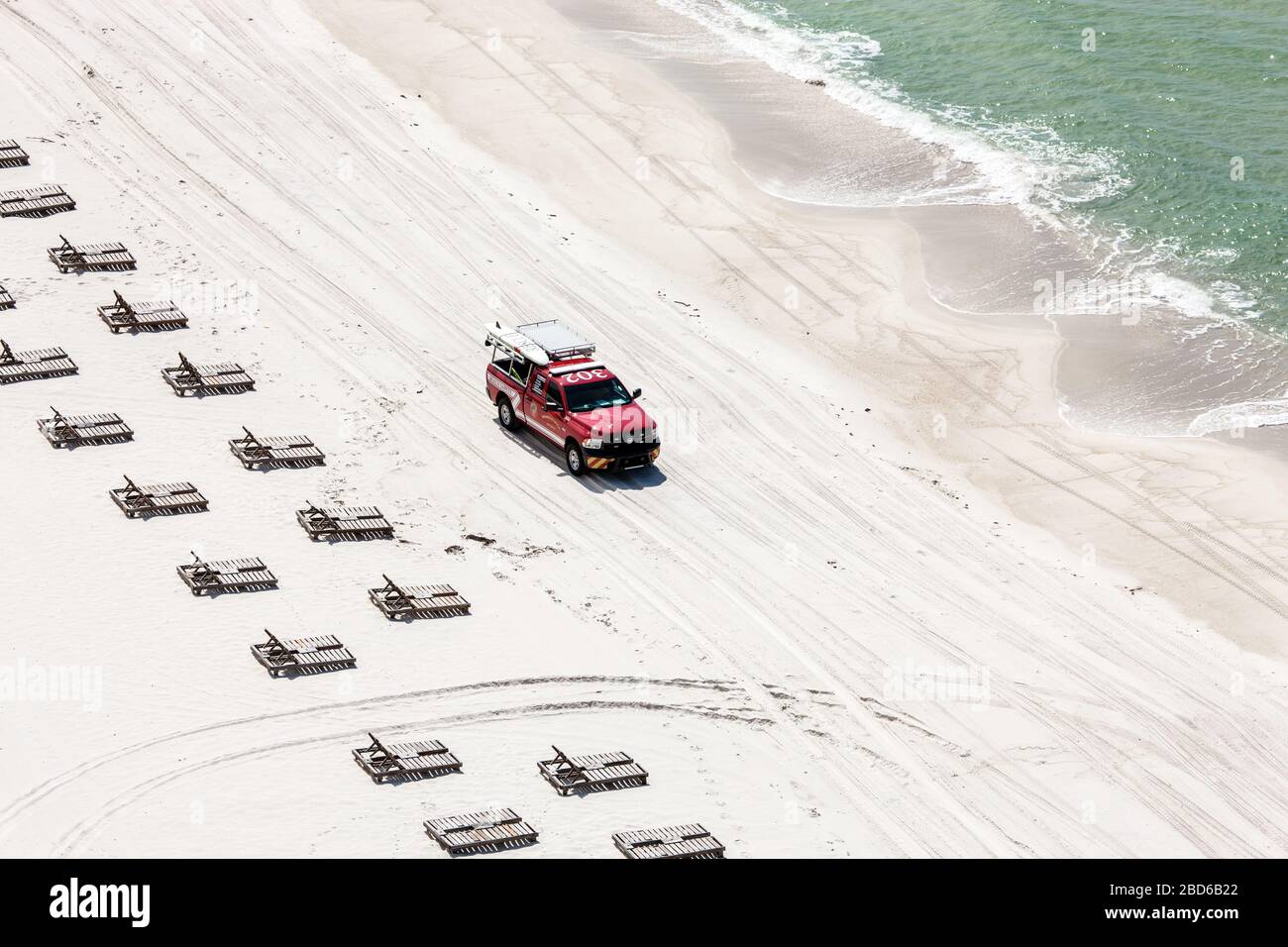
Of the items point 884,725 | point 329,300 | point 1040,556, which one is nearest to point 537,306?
point 329,300

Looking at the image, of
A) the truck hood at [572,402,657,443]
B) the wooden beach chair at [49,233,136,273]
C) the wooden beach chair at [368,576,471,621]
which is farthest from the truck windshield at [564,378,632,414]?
the wooden beach chair at [49,233,136,273]

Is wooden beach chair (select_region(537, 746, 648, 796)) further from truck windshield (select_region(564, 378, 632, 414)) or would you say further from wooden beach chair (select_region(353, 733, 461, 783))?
truck windshield (select_region(564, 378, 632, 414))

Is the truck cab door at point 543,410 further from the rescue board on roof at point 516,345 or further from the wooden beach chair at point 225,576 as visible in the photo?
the wooden beach chair at point 225,576

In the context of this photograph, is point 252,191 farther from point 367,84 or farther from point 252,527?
point 252,527

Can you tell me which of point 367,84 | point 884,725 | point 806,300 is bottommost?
point 884,725

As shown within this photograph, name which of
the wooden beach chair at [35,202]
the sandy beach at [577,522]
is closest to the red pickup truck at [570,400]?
the sandy beach at [577,522]

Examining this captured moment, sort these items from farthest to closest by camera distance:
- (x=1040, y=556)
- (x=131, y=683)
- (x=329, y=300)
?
(x=329, y=300), (x=1040, y=556), (x=131, y=683)

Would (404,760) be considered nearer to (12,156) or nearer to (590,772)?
(590,772)
